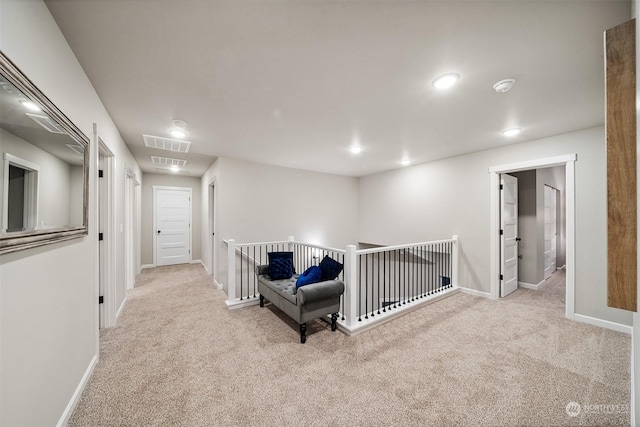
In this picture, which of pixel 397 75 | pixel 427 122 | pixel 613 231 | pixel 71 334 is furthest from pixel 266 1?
pixel 71 334

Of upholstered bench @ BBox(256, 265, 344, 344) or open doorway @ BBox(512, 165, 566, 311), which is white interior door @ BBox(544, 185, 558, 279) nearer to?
open doorway @ BBox(512, 165, 566, 311)

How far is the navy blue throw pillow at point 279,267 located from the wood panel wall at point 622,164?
2.90m

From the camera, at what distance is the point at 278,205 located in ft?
15.9

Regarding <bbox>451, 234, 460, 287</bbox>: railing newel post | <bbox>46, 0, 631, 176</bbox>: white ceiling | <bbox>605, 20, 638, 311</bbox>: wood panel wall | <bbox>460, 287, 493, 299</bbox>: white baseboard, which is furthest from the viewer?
<bbox>451, 234, 460, 287</bbox>: railing newel post

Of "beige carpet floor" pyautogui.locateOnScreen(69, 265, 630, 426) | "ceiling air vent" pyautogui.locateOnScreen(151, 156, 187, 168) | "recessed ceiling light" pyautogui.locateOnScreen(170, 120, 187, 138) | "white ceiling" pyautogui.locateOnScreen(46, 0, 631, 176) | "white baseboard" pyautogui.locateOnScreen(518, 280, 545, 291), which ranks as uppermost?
"white ceiling" pyautogui.locateOnScreen(46, 0, 631, 176)

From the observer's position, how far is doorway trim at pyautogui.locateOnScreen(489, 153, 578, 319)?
2945mm

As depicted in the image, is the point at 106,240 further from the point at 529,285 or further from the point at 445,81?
the point at 529,285

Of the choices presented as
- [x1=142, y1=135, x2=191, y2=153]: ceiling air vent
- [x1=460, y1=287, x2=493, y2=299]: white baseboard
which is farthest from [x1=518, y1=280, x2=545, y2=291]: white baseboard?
[x1=142, y1=135, x2=191, y2=153]: ceiling air vent

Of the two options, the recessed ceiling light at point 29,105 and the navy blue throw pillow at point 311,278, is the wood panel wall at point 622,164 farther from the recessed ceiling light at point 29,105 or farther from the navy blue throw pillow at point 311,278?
the recessed ceiling light at point 29,105

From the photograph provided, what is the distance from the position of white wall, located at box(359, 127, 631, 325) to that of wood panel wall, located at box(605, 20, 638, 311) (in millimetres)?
2796

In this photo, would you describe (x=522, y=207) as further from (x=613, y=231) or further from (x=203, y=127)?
(x=203, y=127)

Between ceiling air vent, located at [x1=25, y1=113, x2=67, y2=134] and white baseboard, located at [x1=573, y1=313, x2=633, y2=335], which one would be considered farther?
white baseboard, located at [x1=573, y1=313, x2=633, y2=335]

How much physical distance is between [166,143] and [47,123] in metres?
2.43

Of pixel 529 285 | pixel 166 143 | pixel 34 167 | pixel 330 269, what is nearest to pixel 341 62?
pixel 34 167
